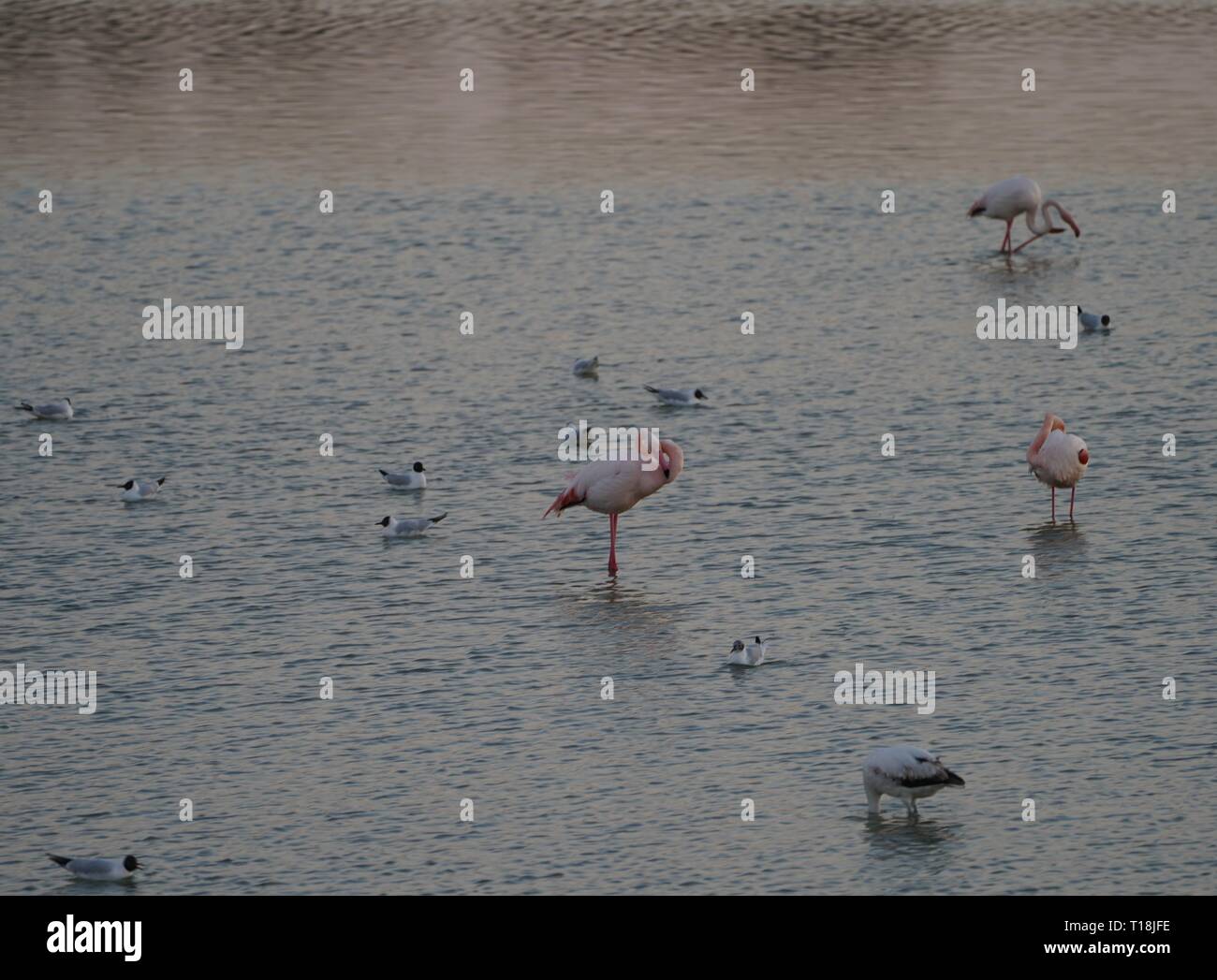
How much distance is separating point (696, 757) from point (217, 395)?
44.1 feet

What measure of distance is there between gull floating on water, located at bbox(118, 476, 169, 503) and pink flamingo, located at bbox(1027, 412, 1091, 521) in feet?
32.7

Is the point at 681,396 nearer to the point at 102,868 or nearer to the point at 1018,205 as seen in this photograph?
the point at 1018,205

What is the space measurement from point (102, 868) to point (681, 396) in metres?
13.9

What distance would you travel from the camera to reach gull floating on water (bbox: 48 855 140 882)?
17.2m

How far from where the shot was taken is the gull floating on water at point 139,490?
26.5 metres

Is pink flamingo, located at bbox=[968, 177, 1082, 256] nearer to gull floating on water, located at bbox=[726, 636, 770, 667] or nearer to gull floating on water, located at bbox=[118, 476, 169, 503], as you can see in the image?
gull floating on water, located at bbox=[118, 476, 169, 503]

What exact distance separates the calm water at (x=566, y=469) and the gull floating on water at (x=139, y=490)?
0.19m

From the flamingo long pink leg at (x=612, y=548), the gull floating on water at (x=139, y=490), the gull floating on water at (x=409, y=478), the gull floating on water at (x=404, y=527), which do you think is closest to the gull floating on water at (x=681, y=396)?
the gull floating on water at (x=409, y=478)

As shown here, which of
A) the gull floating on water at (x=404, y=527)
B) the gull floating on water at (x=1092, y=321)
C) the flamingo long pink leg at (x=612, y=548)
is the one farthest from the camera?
the gull floating on water at (x=1092, y=321)

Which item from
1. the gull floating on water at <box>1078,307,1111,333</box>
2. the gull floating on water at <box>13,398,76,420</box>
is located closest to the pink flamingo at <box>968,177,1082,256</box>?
the gull floating on water at <box>1078,307,1111,333</box>

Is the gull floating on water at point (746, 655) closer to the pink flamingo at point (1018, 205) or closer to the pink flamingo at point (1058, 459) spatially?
the pink flamingo at point (1058, 459)

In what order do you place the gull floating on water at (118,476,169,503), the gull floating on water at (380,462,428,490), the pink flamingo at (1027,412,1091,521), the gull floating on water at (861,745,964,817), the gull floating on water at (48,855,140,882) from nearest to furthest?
the gull floating on water at (48,855,140,882), the gull floating on water at (861,745,964,817), the pink flamingo at (1027,412,1091,521), the gull floating on water at (118,476,169,503), the gull floating on water at (380,462,428,490)

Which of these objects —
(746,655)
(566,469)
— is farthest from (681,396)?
(746,655)
